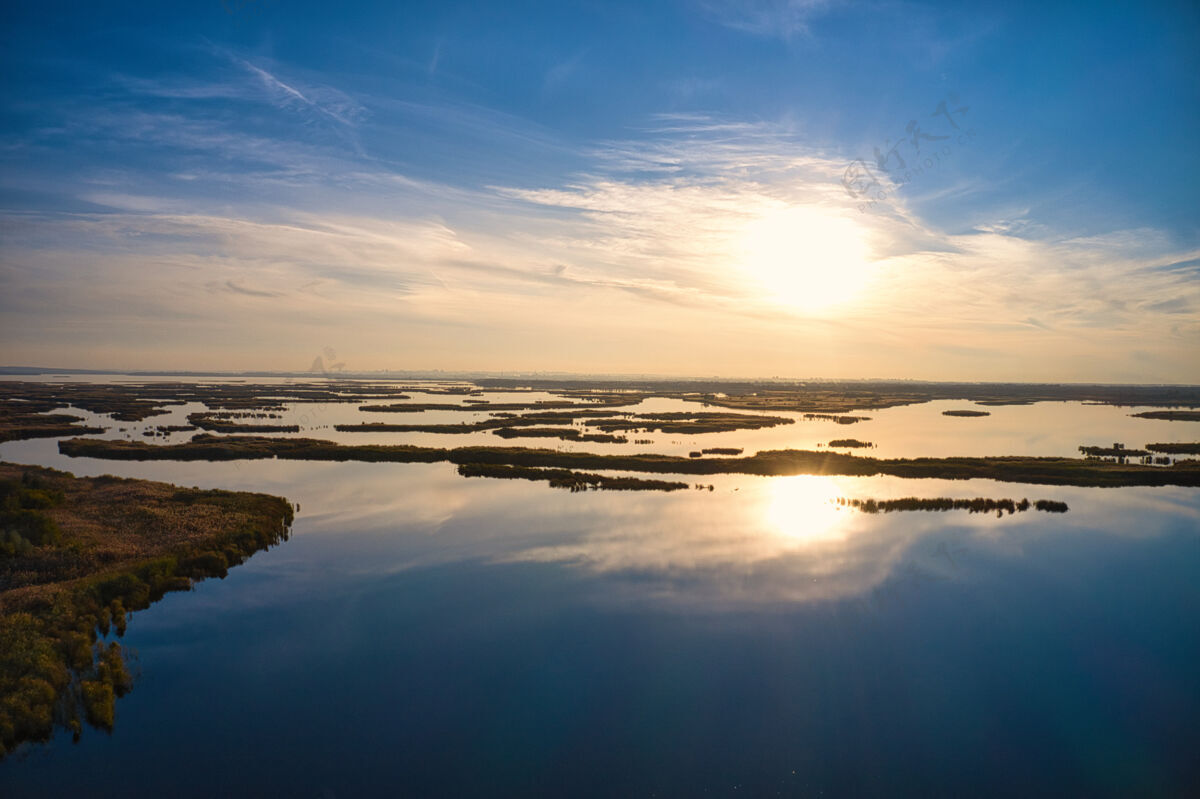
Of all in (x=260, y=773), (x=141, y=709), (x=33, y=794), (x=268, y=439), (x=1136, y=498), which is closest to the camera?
(x=33, y=794)

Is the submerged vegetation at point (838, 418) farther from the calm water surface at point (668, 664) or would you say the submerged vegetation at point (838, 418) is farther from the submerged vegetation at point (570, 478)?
the calm water surface at point (668, 664)

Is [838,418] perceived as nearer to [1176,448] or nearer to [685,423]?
[685,423]

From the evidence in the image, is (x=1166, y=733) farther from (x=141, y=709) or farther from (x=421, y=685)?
(x=141, y=709)

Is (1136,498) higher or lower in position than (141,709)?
higher

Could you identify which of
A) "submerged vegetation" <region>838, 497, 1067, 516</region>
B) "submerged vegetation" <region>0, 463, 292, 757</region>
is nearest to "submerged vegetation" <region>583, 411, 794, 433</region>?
"submerged vegetation" <region>838, 497, 1067, 516</region>

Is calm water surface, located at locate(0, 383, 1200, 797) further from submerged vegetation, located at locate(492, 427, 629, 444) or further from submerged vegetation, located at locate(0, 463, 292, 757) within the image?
submerged vegetation, located at locate(492, 427, 629, 444)

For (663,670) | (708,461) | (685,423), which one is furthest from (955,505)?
(685,423)

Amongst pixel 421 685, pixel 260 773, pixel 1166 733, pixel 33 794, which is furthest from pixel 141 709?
pixel 1166 733
